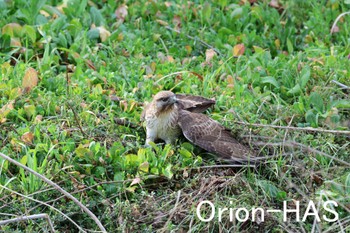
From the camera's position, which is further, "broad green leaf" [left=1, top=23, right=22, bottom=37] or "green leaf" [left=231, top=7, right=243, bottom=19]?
"green leaf" [left=231, top=7, right=243, bottom=19]

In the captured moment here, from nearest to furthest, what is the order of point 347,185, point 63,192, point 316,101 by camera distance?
point 63,192 → point 347,185 → point 316,101

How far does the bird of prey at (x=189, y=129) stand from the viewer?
7.28m

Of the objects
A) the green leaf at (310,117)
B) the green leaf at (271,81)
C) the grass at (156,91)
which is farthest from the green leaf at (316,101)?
the green leaf at (271,81)

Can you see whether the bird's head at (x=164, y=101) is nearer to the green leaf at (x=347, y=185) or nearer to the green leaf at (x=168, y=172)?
the green leaf at (x=168, y=172)

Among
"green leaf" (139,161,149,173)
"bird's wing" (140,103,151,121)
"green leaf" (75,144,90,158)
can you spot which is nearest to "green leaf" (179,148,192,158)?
"green leaf" (139,161,149,173)

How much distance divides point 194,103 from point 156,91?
1.99ft

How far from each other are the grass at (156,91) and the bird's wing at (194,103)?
0.44 feet

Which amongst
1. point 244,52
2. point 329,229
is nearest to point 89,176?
point 329,229

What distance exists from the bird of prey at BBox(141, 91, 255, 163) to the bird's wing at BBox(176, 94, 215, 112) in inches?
3.6

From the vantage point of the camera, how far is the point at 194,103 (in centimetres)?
770

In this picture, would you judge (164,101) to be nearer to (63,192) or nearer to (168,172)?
(168,172)

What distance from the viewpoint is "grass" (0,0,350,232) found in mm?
6707

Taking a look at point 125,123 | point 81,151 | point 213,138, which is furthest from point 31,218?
point 213,138

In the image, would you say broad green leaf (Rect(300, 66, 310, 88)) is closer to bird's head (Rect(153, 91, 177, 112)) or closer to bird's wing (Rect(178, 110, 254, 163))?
bird's wing (Rect(178, 110, 254, 163))
